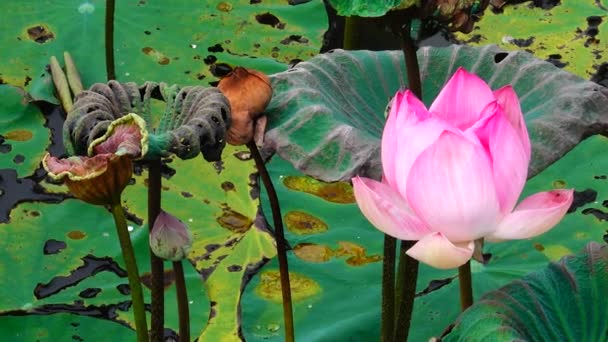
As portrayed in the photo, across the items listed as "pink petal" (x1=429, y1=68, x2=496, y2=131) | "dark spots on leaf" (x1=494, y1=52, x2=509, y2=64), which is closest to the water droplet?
"dark spots on leaf" (x1=494, y1=52, x2=509, y2=64)

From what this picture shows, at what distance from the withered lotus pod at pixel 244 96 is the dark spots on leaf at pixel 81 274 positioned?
2.03ft

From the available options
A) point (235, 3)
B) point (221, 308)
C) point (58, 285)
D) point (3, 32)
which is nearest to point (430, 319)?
point (221, 308)

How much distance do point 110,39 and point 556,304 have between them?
4.17 feet

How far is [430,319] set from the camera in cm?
158

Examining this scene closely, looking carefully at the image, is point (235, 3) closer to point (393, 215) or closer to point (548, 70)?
point (548, 70)

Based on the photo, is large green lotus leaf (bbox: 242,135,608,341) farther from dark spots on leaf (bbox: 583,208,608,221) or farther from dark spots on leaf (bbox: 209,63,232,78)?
dark spots on leaf (bbox: 209,63,232,78)

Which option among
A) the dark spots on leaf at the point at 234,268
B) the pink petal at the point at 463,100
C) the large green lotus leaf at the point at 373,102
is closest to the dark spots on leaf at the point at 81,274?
the dark spots on leaf at the point at 234,268

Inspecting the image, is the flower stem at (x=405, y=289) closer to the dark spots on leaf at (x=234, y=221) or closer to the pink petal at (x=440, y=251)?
the pink petal at (x=440, y=251)

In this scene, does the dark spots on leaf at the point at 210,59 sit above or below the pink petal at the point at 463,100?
below

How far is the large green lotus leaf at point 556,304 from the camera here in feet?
3.59

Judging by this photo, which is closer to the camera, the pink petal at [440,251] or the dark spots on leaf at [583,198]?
the pink petal at [440,251]

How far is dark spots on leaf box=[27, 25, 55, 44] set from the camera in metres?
2.27

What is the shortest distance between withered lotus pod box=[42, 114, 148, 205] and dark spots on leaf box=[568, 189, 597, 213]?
98 centimetres

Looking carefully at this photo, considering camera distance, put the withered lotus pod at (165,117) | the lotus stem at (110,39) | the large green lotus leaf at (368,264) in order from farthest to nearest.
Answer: the lotus stem at (110,39), the large green lotus leaf at (368,264), the withered lotus pod at (165,117)
